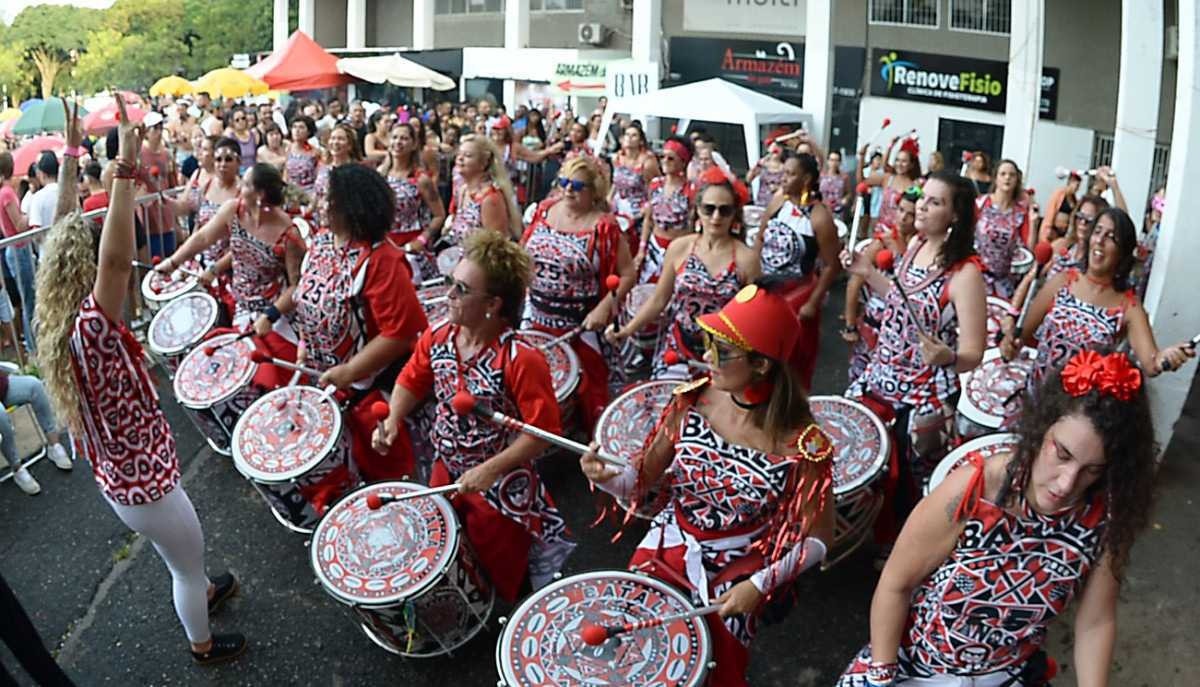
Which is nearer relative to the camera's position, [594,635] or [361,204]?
[594,635]

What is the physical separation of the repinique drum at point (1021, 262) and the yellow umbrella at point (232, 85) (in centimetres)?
1264

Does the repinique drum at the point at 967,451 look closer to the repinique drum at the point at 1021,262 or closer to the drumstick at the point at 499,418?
the drumstick at the point at 499,418

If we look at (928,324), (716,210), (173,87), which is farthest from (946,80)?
(173,87)

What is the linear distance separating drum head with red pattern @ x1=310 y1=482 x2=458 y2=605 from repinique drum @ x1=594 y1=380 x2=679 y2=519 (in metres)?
0.76

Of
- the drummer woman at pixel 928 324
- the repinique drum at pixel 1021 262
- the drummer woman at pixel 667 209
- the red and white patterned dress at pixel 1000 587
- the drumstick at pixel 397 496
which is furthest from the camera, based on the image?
the repinique drum at pixel 1021 262

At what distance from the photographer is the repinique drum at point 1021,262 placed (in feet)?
25.0

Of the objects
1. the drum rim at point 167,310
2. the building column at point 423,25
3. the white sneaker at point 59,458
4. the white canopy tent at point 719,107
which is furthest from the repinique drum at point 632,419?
the building column at point 423,25

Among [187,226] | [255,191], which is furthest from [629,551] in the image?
[187,226]

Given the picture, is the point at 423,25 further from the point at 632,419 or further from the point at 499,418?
the point at 499,418

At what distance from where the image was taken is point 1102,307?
4.52 m

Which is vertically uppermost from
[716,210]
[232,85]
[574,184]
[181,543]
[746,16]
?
[746,16]

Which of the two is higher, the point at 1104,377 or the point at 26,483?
the point at 1104,377

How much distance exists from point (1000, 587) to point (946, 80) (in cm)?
1498

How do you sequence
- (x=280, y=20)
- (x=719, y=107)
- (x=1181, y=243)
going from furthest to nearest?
(x=280, y=20) < (x=719, y=107) < (x=1181, y=243)
